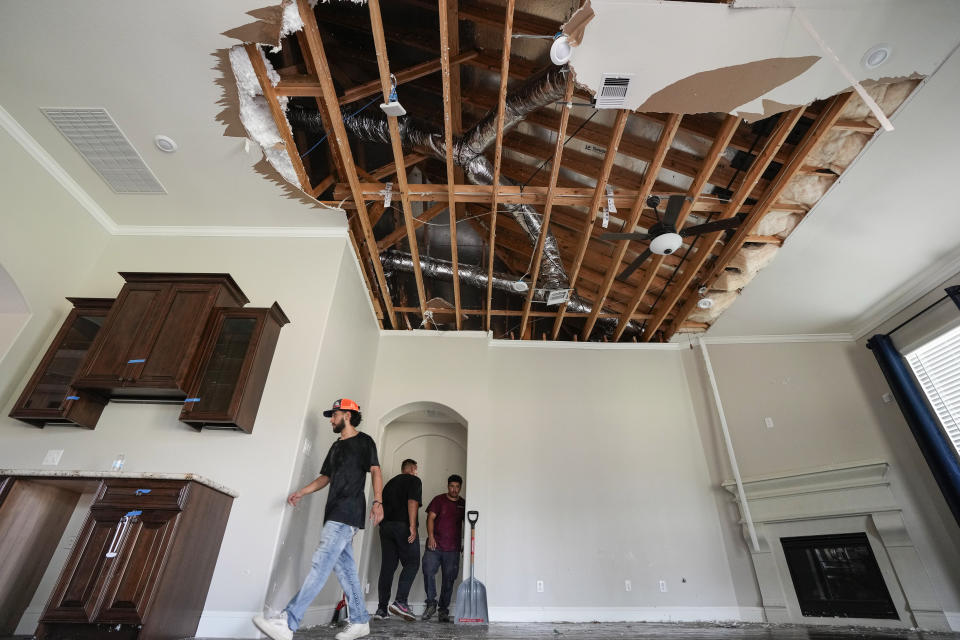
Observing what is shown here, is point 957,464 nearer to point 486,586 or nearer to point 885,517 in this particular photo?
point 885,517

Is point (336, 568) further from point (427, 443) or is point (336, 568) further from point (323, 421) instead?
point (427, 443)

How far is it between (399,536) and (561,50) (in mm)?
4687

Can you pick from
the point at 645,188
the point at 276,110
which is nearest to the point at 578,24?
the point at 645,188

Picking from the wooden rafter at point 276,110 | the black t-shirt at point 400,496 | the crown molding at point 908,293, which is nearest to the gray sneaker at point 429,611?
the black t-shirt at point 400,496

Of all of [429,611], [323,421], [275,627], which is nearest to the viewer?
[275,627]

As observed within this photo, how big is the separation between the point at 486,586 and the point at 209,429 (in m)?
Result: 3.33

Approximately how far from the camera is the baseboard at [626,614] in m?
5.02

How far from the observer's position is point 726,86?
3264mm

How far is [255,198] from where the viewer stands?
433 cm

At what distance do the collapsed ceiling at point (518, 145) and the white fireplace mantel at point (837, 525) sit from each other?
211 cm

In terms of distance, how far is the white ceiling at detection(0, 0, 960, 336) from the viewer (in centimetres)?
297

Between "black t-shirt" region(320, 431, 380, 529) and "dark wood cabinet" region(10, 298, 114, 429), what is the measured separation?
2.03 metres

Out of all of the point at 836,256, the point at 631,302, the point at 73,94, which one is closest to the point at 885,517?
the point at 836,256

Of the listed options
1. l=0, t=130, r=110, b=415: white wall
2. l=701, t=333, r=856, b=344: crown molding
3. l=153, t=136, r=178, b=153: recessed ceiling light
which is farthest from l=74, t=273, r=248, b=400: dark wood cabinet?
l=701, t=333, r=856, b=344: crown molding
